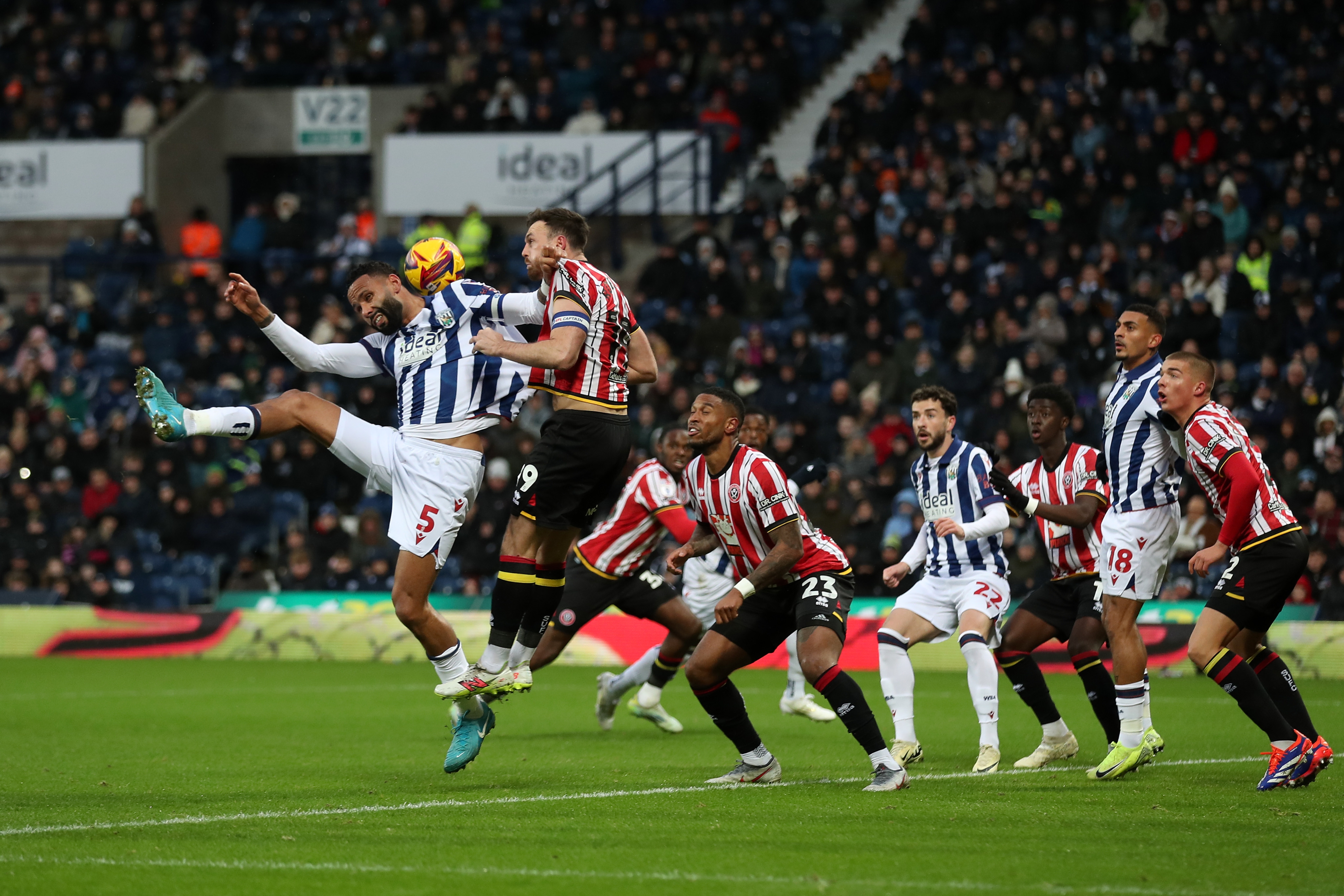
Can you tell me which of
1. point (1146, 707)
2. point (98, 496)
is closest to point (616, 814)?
point (1146, 707)

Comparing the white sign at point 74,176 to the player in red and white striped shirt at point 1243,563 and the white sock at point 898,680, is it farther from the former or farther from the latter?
the player in red and white striped shirt at point 1243,563

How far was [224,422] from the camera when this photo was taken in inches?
341

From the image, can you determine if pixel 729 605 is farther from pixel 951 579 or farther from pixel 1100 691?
pixel 1100 691

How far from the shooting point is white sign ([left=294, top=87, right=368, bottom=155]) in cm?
2902

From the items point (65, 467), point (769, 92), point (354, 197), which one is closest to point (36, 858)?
point (65, 467)

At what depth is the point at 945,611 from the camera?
10.2 m

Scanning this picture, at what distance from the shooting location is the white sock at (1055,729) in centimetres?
1012

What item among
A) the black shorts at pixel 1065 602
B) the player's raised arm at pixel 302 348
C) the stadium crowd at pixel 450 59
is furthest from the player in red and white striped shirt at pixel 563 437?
the stadium crowd at pixel 450 59

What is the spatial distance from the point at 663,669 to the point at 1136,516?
4180mm

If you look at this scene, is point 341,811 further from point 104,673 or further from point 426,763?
point 104,673

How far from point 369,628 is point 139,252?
10.3 meters

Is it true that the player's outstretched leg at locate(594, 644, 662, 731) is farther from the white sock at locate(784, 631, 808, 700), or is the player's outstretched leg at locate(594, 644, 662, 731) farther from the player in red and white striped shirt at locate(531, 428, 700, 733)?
the white sock at locate(784, 631, 808, 700)

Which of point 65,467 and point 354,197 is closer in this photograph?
point 65,467

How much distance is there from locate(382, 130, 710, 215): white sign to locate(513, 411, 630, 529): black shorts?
54.7ft
